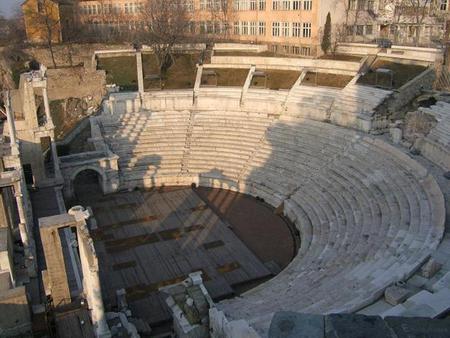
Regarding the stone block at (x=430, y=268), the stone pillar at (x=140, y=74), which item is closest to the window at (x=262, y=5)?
the stone pillar at (x=140, y=74)

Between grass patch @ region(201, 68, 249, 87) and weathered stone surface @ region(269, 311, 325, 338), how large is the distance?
1267 inches

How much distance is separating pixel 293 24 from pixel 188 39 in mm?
11565

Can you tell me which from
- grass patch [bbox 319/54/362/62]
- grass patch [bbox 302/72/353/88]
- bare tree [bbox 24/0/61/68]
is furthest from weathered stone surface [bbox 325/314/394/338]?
bare tree [bbox 24/0/61/68]

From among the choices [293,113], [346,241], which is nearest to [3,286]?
[346,241]

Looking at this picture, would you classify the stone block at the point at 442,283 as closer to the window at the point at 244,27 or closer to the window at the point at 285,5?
the window at the point at 285,5

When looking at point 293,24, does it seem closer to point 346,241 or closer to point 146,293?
point 346,241

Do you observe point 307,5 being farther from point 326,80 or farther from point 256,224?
point 256,224

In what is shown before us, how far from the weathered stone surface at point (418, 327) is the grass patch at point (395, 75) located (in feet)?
93.2

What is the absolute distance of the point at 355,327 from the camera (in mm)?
5250

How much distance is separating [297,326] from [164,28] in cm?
4277

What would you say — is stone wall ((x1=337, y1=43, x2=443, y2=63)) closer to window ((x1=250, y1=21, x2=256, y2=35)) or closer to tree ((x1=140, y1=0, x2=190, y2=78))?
window ((x1=250, y1=21, x2=256, y2=35))

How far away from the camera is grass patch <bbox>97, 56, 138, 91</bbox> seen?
39.7 metres

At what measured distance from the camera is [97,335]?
567 inches

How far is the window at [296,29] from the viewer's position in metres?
42.8
